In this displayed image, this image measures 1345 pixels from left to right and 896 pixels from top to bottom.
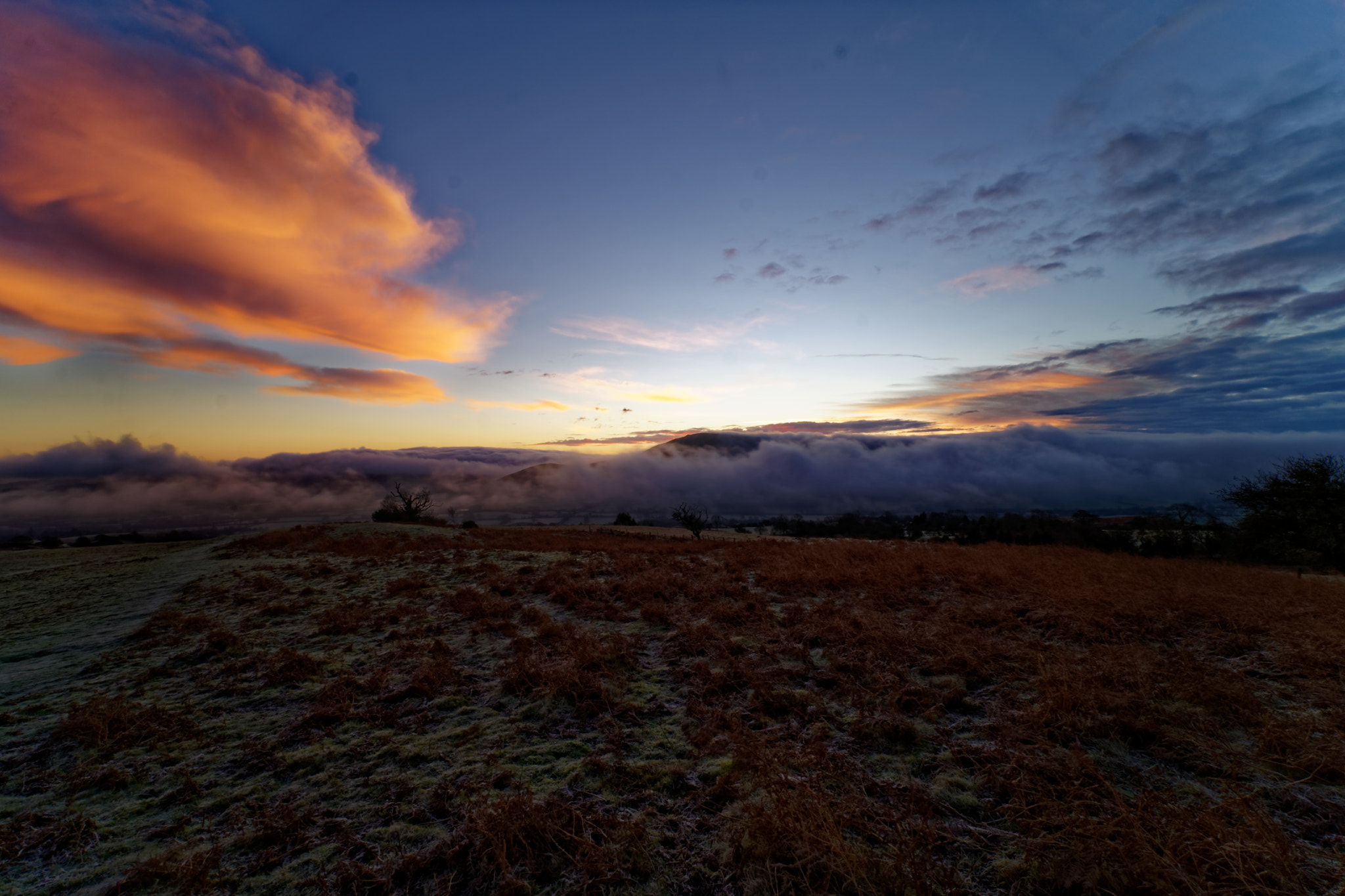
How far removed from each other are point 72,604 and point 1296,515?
198 feet

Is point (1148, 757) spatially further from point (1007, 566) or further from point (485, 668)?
point (1007, 566)

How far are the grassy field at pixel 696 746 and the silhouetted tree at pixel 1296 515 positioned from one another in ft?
87.3

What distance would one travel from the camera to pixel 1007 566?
15.9 meters

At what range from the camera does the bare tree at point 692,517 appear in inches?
2352

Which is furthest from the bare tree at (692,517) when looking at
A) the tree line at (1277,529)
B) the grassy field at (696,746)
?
the grassy field at (696,746)

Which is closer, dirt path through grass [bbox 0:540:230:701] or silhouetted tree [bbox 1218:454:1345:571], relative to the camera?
dirt path through grass [bbox 0:540:230:701]

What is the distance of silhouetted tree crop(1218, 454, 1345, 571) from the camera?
29188 millimetres

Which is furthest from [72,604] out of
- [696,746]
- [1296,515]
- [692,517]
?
[1296,515]

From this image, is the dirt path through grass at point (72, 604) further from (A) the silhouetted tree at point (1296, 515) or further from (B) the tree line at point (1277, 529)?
(A) the silhouetted tree at point (1296, 515)

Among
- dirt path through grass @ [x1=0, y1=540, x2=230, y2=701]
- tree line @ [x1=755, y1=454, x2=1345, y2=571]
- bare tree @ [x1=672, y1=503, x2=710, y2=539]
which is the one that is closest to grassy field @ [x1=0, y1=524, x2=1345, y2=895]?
dirt path through grass @ [x1=0, y1=540, x2=230, y2=701]

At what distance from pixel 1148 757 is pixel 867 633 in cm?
436

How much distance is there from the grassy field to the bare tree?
153ft

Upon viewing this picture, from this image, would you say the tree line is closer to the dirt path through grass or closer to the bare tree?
the bare tree

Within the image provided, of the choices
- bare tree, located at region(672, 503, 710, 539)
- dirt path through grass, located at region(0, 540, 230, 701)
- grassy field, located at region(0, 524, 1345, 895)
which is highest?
grassy field, located at region(0, 524, 1345, 895)
